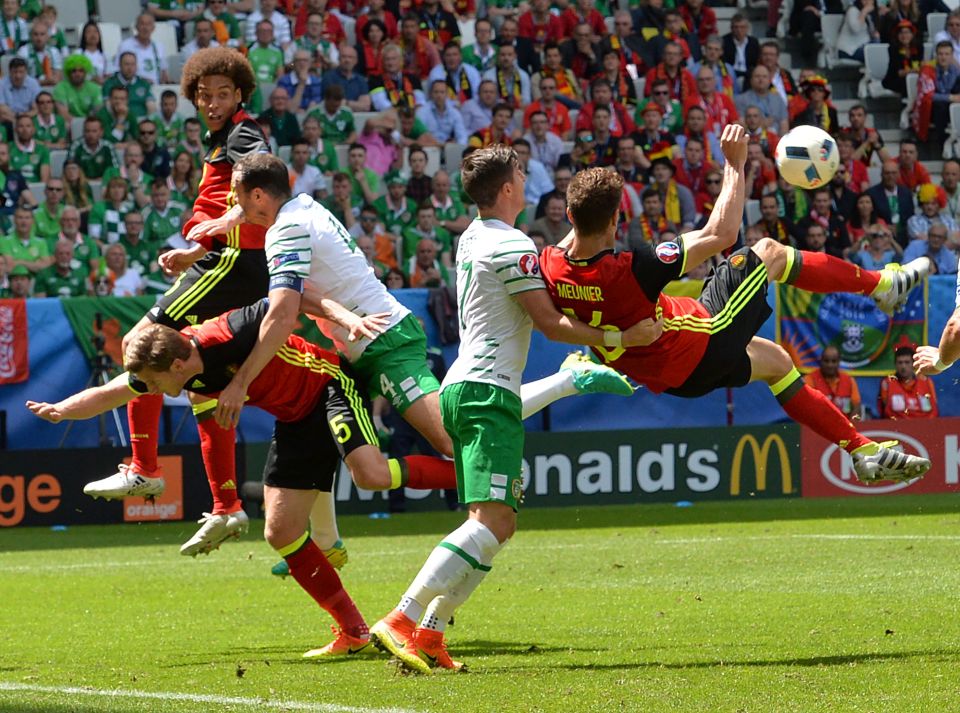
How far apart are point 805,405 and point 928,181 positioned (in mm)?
13514

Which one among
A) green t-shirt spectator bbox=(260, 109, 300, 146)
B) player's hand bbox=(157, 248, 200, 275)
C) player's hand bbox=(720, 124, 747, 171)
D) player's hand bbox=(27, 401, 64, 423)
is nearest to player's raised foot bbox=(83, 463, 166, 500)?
player's hand bbox=(27, 401, 64, 423)

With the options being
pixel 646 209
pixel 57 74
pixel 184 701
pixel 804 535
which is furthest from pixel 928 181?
pixel 184 701

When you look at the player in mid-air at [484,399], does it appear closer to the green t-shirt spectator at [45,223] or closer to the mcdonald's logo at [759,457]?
the mcdonald's logo at [759,457]

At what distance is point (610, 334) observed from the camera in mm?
7375

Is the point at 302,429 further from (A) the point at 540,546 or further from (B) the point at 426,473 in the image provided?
(A) the point at 540,546

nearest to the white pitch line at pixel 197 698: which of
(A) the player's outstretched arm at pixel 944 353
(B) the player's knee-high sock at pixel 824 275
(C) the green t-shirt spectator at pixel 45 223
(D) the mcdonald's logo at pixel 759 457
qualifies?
(A) the player's outstretched arm at pixel 944 353

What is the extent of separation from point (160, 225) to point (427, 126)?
423cm

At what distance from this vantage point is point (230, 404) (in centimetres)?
714

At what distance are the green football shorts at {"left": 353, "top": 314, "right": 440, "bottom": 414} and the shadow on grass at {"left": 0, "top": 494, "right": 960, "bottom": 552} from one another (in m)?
6.17

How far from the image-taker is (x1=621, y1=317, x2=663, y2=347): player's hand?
24.1 ft

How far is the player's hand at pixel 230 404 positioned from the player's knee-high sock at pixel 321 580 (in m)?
0.91

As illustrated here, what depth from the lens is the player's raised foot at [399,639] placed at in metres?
6.83

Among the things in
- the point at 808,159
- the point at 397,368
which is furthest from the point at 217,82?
the point at 808,159

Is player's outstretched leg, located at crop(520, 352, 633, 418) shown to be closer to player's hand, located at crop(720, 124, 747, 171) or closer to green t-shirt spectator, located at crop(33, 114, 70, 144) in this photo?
player's hand, located at crop(720, 124, 747, 171)
